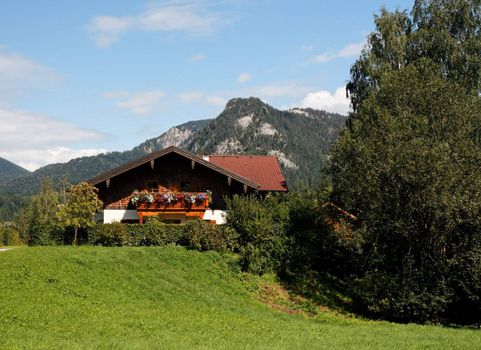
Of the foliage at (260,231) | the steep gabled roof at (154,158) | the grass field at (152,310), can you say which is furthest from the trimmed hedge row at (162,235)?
the steep gabled roof at (154,158)

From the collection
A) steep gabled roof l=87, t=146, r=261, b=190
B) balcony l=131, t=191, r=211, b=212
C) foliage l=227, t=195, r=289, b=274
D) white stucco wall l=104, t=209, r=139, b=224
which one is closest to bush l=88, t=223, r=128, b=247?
foliage l=227, t=195, r=289, b=274

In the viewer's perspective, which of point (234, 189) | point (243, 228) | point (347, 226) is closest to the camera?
point (347, 226)

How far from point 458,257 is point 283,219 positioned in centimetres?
1030

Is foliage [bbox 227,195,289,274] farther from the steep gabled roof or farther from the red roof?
the red roof

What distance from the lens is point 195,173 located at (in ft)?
132

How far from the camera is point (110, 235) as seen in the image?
30.7 m

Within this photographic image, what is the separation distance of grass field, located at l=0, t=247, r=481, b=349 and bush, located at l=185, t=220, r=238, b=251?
881mm

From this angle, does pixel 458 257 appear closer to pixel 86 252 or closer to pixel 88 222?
pixel 86 252

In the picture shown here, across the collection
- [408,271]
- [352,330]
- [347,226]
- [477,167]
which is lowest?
[352,330]

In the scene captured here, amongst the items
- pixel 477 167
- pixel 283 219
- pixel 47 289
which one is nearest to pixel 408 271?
pixel 477 167

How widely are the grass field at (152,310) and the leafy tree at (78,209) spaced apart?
569 cm

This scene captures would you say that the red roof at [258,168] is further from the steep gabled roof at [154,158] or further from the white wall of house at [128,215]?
the steep gabled roof at [154,158]

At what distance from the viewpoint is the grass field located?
15523mm

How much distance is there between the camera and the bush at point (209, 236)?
2978 centimetres
